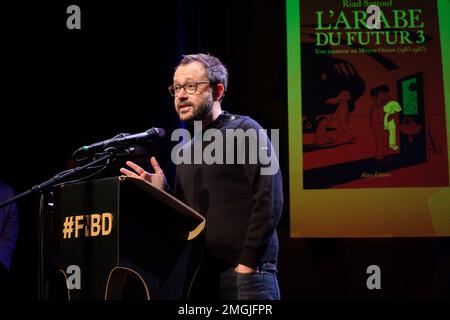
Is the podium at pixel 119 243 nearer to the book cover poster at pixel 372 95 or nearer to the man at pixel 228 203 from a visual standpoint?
the man at pixel 228 203

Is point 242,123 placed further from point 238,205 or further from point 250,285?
point 250,285

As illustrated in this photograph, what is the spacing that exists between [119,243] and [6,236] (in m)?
2.34

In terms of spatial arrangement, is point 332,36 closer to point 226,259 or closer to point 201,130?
point 201,130

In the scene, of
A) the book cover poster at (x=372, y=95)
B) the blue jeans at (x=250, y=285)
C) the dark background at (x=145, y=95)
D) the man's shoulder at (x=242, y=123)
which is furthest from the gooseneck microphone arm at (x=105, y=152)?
the book cover poster at (x=372, y=95)

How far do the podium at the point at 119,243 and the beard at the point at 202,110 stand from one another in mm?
657

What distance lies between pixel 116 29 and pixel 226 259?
2434mm

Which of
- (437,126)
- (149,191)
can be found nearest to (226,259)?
(149,191)

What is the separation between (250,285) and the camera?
234 centimetres

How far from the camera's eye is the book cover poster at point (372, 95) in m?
3.79

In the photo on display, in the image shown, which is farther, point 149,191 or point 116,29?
point 116,29

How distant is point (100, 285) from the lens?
2.10 m

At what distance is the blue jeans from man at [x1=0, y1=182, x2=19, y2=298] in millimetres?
2220

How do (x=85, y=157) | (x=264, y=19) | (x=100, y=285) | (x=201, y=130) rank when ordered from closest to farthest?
(x=100, y=285) < (x=85, y=157) < (x=201, y=130) < (x=264, y=19)

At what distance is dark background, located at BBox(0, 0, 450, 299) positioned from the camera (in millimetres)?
3830
